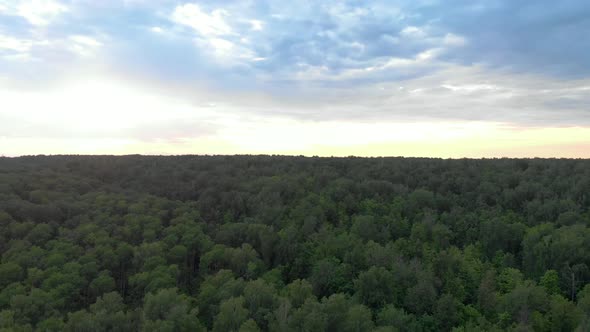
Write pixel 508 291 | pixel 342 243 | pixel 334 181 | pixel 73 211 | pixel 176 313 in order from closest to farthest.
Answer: pixel 176 313
pixel 508 291
pixel 342 243
pixel 73 211
pixel 334 181

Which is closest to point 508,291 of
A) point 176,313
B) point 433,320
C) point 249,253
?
point 433,320

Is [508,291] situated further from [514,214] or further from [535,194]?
[535,194]

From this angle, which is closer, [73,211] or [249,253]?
A: [249,253]

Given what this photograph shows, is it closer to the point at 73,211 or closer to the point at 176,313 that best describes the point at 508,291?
the point at 176,313

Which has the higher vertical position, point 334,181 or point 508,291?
point 334,181

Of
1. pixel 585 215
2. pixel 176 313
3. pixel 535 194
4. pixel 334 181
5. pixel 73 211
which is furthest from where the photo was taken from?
pixel 334 181

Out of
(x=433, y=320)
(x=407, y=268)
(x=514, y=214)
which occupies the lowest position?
(x=433, y=320)
